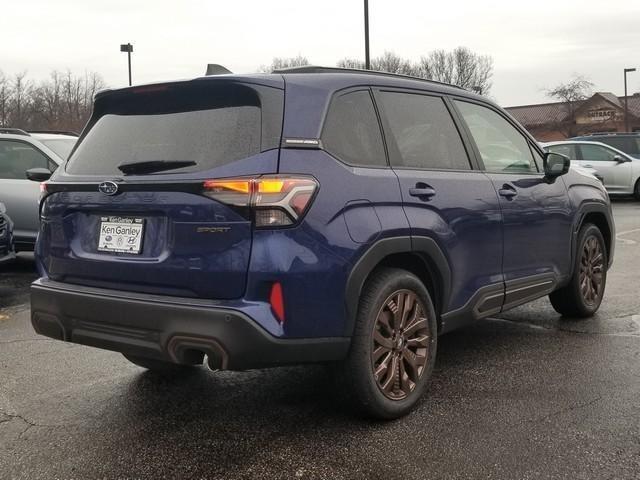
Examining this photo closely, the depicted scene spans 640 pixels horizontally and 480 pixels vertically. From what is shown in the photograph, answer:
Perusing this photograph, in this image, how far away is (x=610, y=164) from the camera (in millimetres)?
17406

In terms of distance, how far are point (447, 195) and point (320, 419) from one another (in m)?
1.42

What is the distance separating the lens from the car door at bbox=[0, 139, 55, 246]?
26.7 feet

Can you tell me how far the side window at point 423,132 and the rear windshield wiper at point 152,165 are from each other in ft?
3.69

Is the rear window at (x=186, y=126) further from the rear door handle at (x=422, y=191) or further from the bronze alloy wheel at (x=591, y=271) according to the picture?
the bronze alloy wheel at (x=591, y=271)

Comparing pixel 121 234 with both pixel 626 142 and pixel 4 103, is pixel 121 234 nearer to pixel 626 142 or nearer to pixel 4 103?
pixel 626 142

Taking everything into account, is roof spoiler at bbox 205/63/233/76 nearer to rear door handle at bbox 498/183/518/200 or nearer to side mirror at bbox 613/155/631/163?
rear door handle at bbox 498/183/518/200

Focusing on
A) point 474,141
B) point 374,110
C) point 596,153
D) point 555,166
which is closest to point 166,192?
point 374,110

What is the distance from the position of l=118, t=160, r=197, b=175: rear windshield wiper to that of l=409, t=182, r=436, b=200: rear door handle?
3.90ft

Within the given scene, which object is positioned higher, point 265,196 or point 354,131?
point 354,131

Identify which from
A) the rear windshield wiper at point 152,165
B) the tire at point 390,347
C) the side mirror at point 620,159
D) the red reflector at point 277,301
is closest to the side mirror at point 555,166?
the tire at point 390,347

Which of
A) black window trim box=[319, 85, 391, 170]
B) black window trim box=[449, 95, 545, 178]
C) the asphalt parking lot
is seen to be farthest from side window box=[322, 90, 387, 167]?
the asphalt parking lot

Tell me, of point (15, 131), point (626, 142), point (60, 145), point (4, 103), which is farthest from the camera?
point (4, 103)

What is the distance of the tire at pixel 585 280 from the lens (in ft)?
17.7

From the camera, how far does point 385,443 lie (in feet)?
10.6
